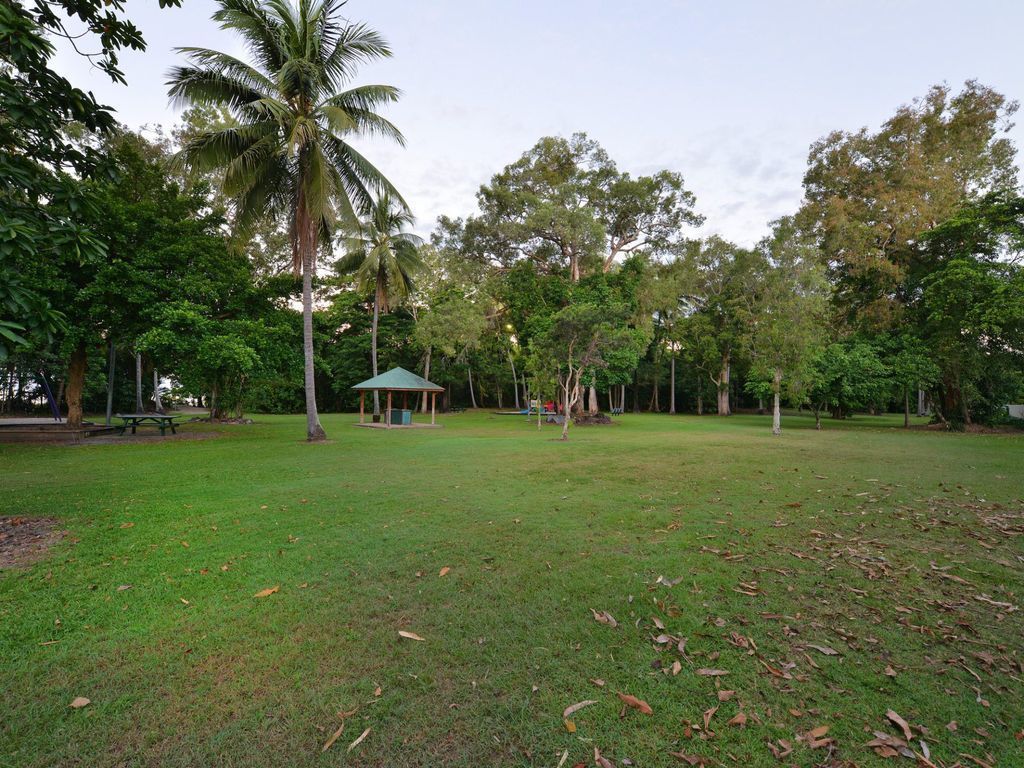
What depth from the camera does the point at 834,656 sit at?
9.31 ft

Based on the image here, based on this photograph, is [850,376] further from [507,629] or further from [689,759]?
[689,759]

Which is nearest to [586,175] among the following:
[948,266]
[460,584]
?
[948,266]

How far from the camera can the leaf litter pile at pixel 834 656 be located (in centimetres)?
215

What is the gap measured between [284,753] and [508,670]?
1.16m

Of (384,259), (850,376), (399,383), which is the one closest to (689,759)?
(399,383)

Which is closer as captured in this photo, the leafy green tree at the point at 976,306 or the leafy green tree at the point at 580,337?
the leafy green tree at the point at 580,337

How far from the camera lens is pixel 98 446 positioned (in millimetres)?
12406

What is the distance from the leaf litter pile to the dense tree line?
15.8 feet

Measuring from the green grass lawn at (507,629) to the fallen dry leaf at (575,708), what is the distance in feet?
0.10

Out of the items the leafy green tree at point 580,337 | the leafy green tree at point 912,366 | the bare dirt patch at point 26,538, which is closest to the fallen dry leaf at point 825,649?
the bare dirt patch at point 26,538

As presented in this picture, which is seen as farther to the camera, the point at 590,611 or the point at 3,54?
the point at 3,54

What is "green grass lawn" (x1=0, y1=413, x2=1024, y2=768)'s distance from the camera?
2.17 metres

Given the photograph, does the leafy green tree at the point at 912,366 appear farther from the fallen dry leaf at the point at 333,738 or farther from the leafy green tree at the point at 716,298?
the fallen dry leaf at the point at 333,738

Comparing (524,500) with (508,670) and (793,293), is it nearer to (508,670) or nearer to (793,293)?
(508,670)
